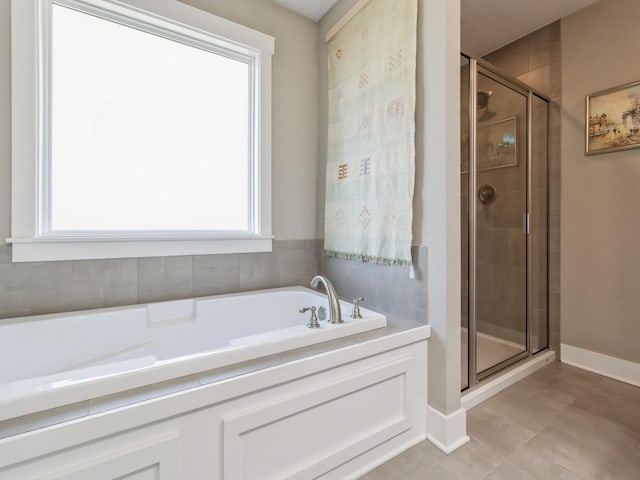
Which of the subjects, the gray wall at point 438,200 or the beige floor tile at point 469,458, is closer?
the beige floor tile at point 469,458

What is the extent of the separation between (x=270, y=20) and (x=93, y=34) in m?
1.10

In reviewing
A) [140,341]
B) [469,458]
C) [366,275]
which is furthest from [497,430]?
[140,341]

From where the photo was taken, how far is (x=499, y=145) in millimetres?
2422

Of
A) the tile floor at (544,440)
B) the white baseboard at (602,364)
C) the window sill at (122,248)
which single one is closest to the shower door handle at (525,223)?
the white baseboard at (602,364)

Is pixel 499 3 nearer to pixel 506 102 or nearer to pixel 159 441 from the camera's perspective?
pixel 506 102

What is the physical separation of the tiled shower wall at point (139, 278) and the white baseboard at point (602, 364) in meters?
2.04

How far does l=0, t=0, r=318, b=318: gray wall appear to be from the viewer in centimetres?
153

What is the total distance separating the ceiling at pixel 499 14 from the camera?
222cm

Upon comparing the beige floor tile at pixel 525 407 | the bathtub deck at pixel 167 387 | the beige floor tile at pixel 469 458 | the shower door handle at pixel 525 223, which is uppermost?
the shower door handle at pixel 525 223

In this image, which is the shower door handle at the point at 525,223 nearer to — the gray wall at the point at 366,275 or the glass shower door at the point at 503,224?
the glass shower door at the point at 503,224

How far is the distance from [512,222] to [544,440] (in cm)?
150

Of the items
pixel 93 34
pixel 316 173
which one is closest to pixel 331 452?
pixel 316 173

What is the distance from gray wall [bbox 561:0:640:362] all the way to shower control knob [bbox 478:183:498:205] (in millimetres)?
494

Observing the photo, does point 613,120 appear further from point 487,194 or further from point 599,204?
point 487,194
